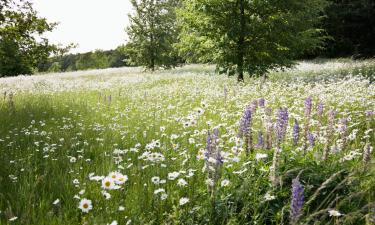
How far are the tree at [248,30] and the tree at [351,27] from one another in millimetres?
23892

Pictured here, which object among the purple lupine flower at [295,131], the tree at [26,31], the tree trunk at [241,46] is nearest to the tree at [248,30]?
the tree trunk at [241,46]

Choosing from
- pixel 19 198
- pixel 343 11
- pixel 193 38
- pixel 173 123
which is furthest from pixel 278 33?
pixel 343 11

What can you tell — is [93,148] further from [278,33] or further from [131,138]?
[278,33]

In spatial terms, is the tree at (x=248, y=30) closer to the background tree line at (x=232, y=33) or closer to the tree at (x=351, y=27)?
the background tree line at (x=232, y=33)

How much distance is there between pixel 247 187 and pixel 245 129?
32.3 inches

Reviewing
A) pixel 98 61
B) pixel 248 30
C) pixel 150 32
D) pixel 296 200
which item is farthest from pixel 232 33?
pixel 98 61

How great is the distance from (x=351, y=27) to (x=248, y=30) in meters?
28.7

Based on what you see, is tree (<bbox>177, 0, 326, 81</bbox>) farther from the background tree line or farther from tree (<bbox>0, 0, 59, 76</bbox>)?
tree (<bbox>0, 0, 59, 76</bbox>)

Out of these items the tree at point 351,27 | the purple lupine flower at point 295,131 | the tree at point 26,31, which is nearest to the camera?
the purple lupine flower at point 295,131

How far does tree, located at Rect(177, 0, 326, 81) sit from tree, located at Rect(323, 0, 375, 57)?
941 inches

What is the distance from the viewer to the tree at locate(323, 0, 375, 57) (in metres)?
37.9

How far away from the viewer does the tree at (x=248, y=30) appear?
640 inches

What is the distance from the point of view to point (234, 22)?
1620 centimetres

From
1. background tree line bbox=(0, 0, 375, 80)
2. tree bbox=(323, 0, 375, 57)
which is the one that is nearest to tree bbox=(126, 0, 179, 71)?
tree bbox=(323, 0, 375, 57)
